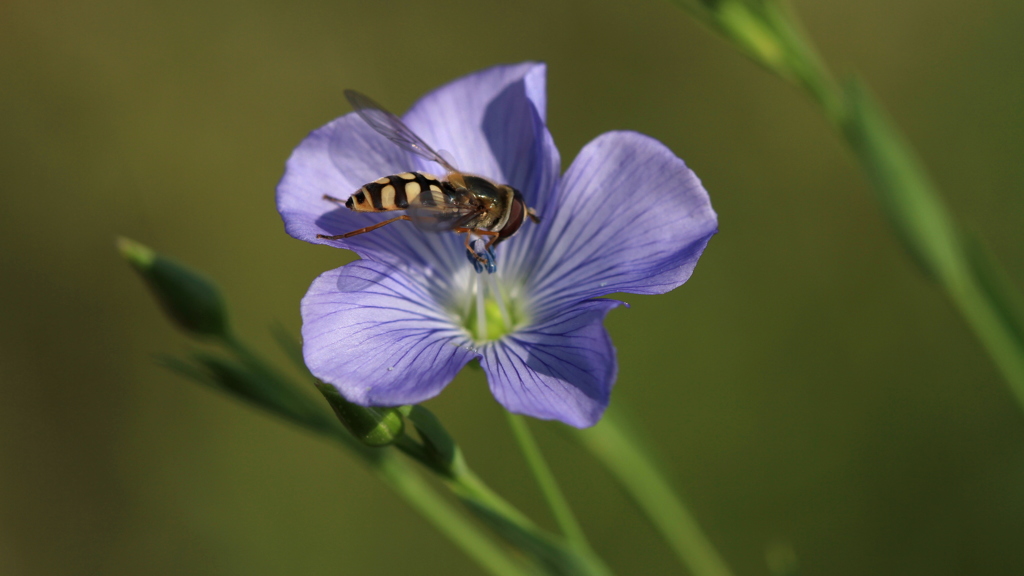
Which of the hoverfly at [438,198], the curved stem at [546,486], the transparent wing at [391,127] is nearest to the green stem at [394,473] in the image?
the curved stem at [546,486]

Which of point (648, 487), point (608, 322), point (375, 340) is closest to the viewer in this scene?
point (375, 340)

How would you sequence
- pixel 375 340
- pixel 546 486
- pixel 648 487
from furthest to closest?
pixel 648 487 → pixel 546 486 → pixel 375 340

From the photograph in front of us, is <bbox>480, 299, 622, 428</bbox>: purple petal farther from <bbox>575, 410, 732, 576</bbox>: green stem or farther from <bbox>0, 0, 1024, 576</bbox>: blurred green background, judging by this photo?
<bbox>0, 0, 1024, 576</bbox>: blurred green background

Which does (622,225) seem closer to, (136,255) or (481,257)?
(481,257)

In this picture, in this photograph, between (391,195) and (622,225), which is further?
(622,225)

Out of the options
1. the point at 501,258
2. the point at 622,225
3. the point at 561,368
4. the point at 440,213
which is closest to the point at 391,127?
the point at 440,213

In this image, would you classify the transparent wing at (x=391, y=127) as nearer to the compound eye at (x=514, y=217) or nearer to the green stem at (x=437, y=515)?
the compound eye at (x=514, y=217)

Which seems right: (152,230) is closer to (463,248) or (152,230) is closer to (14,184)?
(14,184)
